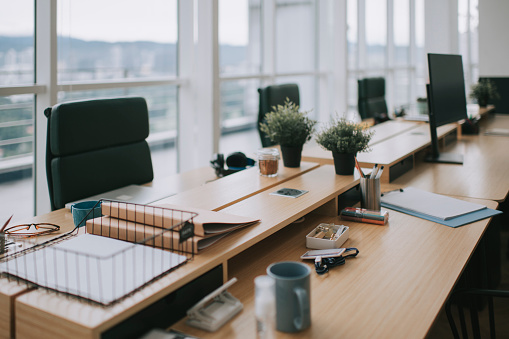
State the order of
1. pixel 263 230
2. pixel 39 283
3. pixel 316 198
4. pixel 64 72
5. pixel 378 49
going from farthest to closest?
pixel 378 49 < pixel 64 72 < pixel 316 198 < pixel 263 230 < pixel 39 283

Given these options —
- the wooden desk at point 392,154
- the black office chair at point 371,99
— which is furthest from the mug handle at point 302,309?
the black office chair at point 371,99

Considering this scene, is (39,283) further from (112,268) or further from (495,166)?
(495,166)

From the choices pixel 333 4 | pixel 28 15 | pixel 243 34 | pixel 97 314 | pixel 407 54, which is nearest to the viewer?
pixel 97 314

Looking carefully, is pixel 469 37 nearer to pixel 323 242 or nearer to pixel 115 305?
pixel 323 242

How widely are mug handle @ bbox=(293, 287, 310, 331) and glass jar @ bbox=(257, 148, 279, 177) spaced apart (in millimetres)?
1049

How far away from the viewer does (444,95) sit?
3.03 m

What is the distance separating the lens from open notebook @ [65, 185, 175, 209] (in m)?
2.04

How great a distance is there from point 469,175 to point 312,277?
1586 mm

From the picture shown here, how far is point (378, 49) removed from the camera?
7672 millimetres

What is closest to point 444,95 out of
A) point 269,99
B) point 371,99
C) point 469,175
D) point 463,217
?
point 469,175

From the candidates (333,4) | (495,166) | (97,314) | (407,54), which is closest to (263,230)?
(97,314)

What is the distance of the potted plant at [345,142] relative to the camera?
7.01 feet

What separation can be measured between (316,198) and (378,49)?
633cm

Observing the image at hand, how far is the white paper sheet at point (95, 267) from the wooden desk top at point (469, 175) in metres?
1.46
